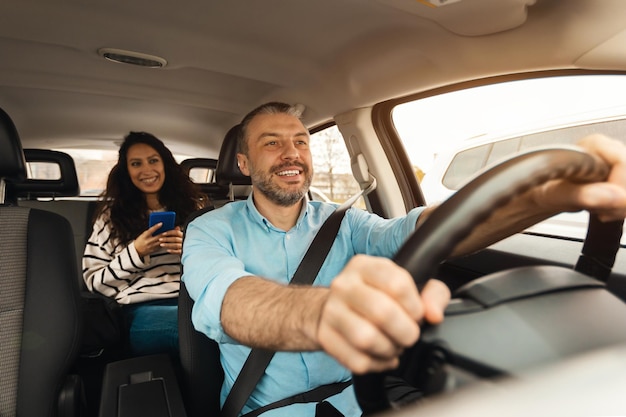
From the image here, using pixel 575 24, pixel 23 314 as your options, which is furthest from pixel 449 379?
pixel 23 314

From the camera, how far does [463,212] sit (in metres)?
0.47

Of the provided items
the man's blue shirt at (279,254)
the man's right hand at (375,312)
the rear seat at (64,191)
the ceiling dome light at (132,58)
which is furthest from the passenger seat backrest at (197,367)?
the rear seat at (64,191)

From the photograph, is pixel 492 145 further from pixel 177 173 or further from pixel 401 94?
pixel 177 173

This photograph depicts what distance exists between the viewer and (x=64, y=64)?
2164 millimetres

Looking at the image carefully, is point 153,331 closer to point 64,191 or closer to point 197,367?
point 197,367

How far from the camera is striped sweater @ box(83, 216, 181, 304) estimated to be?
210 cm

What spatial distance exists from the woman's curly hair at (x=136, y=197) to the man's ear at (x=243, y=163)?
71 cm

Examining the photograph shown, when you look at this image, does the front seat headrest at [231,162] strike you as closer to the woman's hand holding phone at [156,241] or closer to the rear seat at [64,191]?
the woman's hand holding phone at [156,241]

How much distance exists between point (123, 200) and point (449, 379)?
7.54ft

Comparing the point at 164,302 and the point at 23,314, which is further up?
the point at 23,314

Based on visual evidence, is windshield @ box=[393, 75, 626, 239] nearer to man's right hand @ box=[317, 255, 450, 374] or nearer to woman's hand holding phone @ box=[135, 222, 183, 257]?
man's right hand @ box=[317, 255, 450, 374]

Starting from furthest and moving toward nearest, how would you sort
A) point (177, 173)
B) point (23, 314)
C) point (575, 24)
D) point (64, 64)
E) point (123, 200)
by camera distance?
point (177, 173), point (123, 200), point (64, 64), point (23, 314), point (575, 24)

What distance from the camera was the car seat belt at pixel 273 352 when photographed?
120 cm

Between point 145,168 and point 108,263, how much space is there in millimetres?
586
